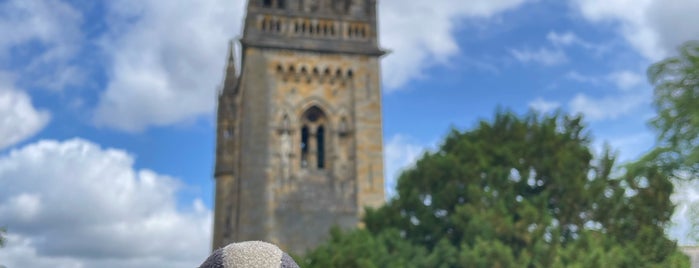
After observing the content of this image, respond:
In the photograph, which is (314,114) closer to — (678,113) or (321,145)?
(321,145)

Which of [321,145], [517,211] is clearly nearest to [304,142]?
[321,145]

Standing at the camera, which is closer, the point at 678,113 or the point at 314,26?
the point at 678,113

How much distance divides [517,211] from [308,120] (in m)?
12.1

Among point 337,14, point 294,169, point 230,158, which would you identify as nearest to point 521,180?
point 294,169

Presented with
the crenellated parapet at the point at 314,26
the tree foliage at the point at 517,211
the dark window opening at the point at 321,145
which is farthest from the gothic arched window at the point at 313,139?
the tree foliage at the point at 517,211

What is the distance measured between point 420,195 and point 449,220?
148 centimetres

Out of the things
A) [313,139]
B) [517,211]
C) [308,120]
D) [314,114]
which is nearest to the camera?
[517,211]

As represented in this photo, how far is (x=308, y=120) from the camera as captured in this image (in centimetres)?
3047

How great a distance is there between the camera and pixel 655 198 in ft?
69.4

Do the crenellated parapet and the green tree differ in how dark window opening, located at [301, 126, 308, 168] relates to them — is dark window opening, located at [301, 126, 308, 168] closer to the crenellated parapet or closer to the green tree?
the crenellated parapet

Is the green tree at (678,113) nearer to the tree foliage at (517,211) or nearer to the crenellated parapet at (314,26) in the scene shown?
the tree foliage at (517,211)

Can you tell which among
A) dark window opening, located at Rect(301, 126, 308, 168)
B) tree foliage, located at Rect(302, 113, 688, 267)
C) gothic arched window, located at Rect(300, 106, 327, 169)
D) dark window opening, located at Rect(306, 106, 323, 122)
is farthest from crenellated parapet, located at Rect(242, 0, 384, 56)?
tree foliage, located at Rect(302, 113, 688, 267)

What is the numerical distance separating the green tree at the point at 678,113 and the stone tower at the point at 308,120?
1090cm

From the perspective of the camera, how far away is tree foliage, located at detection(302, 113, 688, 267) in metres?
19.7
